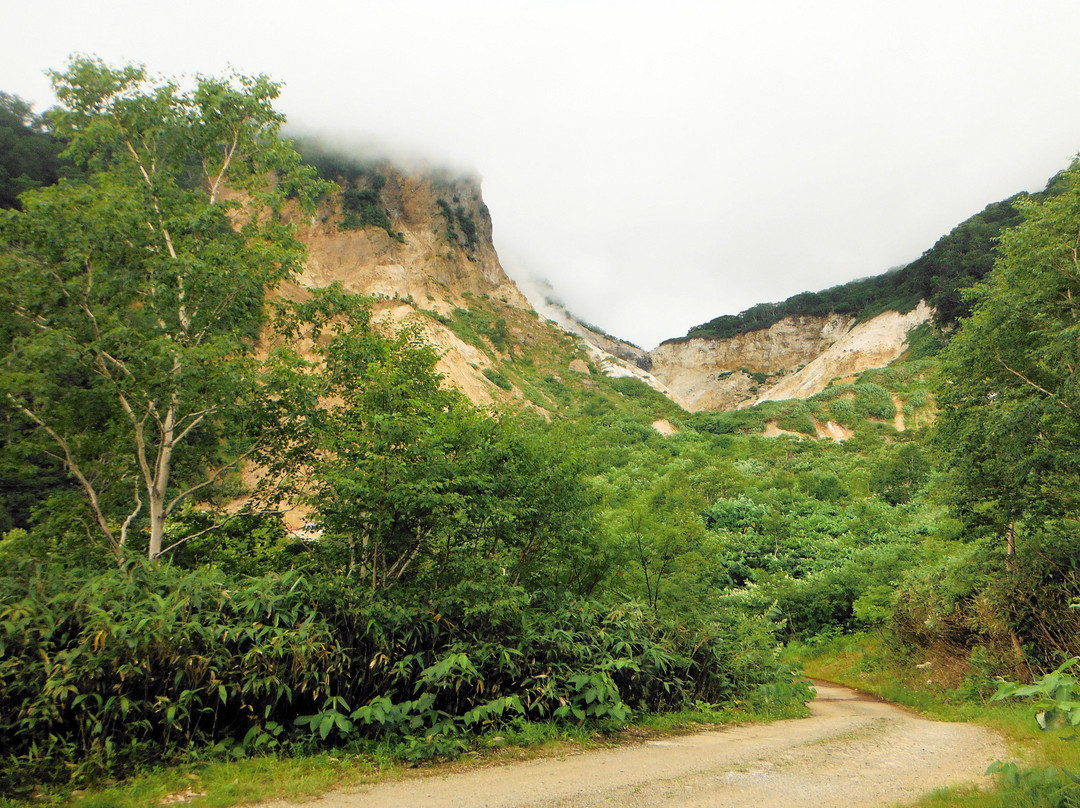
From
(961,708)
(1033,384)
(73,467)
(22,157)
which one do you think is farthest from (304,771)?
(22,157)

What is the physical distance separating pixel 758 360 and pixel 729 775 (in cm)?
9381

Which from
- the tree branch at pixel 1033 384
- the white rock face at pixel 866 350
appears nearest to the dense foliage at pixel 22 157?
the tree branch at pixel 1033 384

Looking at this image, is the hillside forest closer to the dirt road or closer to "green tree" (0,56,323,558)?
"green tree" (0,56,323,558)

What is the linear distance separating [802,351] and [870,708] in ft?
283

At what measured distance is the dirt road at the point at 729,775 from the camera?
511cm

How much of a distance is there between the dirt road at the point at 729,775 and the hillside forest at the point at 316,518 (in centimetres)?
73

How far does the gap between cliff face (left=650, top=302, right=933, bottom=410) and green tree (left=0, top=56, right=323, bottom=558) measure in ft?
229

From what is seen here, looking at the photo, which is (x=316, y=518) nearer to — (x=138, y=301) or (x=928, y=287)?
(x=138, y=301)

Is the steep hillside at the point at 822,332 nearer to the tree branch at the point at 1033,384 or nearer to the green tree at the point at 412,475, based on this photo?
the tree branch at the point at 1033,384

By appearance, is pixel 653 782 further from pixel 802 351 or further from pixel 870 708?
pixel 802 351

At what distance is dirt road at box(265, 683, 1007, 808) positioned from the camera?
201 inches

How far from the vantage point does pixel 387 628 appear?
22.3 feet

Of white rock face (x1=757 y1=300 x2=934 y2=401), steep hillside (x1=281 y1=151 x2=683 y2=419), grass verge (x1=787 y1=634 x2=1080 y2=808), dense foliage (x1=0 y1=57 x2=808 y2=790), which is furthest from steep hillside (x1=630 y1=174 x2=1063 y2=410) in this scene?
dense foliage (x1=0 y1=57 x2=808 y2=790)

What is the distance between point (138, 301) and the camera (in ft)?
31.9
